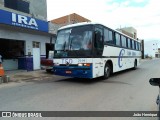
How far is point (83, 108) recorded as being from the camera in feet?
21.0

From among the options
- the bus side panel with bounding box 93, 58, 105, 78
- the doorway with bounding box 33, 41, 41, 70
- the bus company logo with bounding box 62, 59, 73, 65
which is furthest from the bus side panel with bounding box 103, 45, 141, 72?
the doorway with bounding box 33, 41, 41, 70

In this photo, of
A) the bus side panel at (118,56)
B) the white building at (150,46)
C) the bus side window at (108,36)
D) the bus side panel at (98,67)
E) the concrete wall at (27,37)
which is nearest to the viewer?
the bus side panel at (98,67)

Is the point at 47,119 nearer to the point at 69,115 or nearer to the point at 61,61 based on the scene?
the point at 69,115

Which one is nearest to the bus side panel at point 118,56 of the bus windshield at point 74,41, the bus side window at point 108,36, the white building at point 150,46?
the bus side window at point 108,36

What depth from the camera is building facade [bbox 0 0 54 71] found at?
1734 centimetres

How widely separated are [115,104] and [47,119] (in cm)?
246

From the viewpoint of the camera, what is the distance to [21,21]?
16125 millimetres

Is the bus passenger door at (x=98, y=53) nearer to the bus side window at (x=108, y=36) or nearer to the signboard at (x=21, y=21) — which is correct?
the bus side window at (x=108, y=36)

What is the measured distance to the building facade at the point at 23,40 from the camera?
17.3 metres

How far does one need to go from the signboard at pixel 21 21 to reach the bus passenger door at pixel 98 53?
6.80 meters

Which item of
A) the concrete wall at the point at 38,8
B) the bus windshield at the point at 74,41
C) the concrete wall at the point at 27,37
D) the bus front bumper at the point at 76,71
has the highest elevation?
the concrete wall at the point at 38,8

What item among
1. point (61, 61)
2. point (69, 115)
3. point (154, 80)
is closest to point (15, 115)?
point (69, 115)

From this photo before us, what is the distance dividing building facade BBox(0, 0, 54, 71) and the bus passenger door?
708 cm

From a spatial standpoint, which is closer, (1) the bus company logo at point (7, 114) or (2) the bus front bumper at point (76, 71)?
(1) the bus company logo at point (7, 114)
